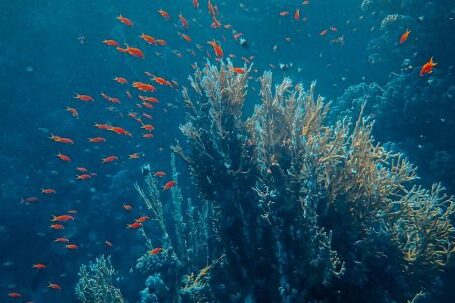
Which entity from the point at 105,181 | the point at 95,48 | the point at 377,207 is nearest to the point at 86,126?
the point at 105,181

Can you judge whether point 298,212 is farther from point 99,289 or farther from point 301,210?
point 99,289

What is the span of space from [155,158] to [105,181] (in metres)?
2.22

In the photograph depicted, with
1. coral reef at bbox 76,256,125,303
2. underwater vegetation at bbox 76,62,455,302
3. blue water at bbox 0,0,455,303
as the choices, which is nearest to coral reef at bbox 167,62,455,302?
underwater vegetation at bbox 76,62,455,302

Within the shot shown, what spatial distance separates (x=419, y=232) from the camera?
508 centimetres

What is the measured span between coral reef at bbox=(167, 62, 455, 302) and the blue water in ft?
11.6

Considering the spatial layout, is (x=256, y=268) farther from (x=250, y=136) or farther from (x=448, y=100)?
(x=448, y=100)

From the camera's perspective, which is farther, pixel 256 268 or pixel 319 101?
pixel 319 101

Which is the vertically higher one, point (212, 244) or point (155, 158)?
point (155, 158)

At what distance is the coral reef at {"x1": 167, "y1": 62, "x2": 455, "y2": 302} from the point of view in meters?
4.43

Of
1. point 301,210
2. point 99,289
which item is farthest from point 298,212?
point 99,289

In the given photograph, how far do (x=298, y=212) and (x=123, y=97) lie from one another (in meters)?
13.0

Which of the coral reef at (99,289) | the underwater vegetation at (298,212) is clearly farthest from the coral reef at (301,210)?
the coral reef at (99,289)

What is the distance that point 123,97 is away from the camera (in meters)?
15.9

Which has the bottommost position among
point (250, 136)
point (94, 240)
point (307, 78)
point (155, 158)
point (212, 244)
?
point (212, 244)
